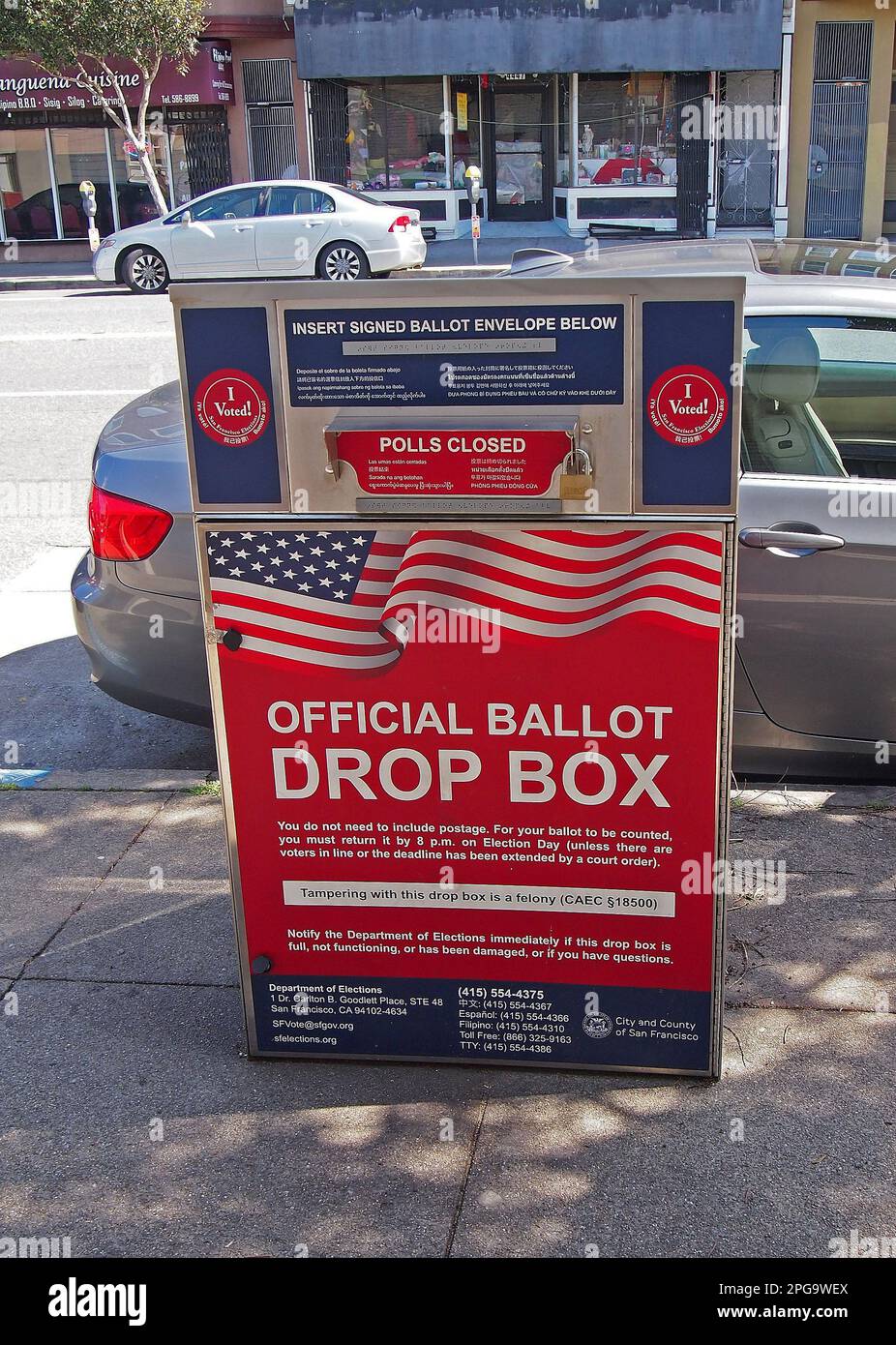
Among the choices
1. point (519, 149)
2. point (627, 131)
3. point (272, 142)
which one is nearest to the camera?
point (627, 131)

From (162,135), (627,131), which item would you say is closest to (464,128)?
(627,131)

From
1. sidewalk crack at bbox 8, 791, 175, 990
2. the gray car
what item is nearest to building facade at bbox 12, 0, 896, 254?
the gray car

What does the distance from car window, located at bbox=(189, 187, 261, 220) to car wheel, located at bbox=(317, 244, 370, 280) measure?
50.0 inches

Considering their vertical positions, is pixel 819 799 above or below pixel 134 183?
below

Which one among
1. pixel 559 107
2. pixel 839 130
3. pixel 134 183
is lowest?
pixel 134 183

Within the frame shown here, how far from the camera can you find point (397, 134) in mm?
26453

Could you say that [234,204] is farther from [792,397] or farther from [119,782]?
[792,397]

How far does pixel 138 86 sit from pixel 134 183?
2084 millimetres

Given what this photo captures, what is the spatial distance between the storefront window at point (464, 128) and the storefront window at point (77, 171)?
23.5 feet

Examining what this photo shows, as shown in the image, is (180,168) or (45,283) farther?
(180,168)

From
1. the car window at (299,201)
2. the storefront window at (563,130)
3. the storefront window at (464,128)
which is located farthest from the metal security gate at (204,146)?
the car window at (299,201)

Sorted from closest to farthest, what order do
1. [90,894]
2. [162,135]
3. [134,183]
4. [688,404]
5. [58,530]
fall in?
1. [688,404]
2. [90,894]
3. [58,530]
4. [162,135]
5. [134,183]

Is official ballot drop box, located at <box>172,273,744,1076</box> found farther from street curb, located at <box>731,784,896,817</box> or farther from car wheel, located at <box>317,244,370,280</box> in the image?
car wheel, located at <box>317,244,370,280</box>

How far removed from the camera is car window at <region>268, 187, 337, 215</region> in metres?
19.2
